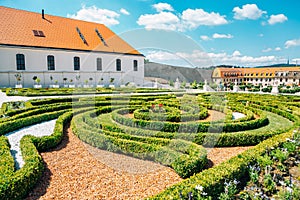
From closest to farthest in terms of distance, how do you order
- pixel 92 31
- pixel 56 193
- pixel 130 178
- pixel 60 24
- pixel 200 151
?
pixel 56 193
pixel 130 178
pixel 200 151
pixel 60 24
pixel 92 31

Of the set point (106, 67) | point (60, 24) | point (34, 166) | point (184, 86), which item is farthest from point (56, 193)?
point (60, 24)

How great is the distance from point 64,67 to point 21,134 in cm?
2304

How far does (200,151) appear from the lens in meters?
5.59

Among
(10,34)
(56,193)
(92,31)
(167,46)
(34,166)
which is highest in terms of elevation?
(92,31)

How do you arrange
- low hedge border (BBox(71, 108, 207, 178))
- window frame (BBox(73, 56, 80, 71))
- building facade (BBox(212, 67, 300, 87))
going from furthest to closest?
1. building facade (BBox(212, 67, 300, 87))
2. window frame (BBox(73, 56, 80, 71))
3. low hedge border (BBox(71, 108, 207, 178))

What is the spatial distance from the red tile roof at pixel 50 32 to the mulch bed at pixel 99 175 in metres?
17.5

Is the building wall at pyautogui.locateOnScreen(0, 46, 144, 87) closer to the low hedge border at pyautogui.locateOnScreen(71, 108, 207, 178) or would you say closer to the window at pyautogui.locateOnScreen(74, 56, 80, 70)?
the window at pyautogui.locateOnScreen(74, 56, 80, 70)

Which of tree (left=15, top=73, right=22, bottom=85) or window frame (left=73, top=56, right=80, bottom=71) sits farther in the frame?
window frame (left=73, top=56, right=80, bottom=71)

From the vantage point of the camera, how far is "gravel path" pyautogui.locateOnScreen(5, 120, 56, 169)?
5.85 meters

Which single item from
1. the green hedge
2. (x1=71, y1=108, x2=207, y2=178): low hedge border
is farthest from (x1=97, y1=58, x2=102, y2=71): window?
the green hedge

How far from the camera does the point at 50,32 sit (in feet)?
94.2

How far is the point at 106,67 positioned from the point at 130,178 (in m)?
28.9

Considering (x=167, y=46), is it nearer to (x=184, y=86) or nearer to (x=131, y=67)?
(x=184, y=86)

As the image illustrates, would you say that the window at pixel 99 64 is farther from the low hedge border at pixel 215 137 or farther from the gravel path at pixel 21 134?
the low hedge border at pixel 215 137
